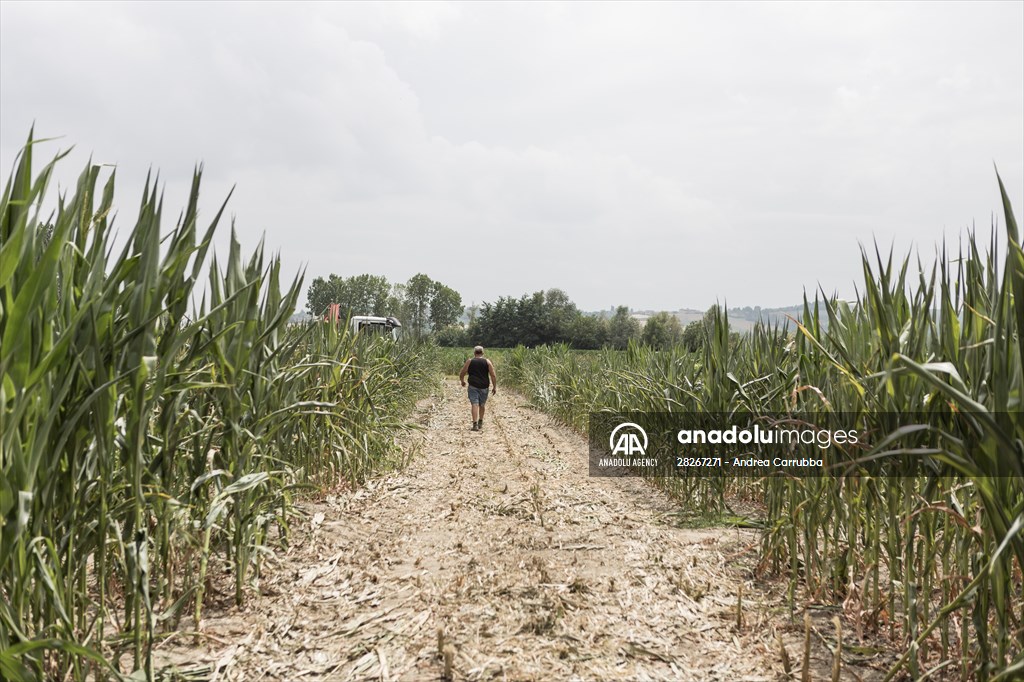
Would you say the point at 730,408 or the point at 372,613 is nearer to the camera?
the point at 372,613

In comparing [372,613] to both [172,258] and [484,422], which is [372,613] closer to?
[172,258]

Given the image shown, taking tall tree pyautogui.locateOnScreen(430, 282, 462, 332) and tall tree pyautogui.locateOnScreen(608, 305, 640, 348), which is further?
tall tree pyautogui.locateOnScreen(430, 282, 462, 332)

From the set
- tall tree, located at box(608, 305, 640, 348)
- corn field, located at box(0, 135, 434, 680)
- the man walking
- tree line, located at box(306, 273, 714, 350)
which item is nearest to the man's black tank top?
the man walking

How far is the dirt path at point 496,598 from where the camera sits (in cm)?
253

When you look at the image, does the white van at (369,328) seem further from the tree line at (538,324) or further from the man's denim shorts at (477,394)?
the tree line at (538,324)

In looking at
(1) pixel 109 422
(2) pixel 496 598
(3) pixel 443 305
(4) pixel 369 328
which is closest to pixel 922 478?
(2) pixel 496 598

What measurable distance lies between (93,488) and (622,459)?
6.05m

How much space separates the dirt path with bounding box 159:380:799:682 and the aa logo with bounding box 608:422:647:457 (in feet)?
3.53

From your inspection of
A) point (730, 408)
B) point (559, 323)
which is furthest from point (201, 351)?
point (559, 323)

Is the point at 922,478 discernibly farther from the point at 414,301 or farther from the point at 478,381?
the point at 414,301

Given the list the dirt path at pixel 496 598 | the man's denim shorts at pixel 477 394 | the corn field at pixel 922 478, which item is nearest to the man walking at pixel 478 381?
the man's denim shorts at pixel 477 394

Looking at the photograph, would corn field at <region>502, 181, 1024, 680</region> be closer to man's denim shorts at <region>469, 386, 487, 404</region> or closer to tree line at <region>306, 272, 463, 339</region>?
man's denim shorts at <region>469, 386, 487, 404</region>

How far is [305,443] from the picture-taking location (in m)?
4.56

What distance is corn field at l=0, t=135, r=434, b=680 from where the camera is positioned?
1513 millimetres
